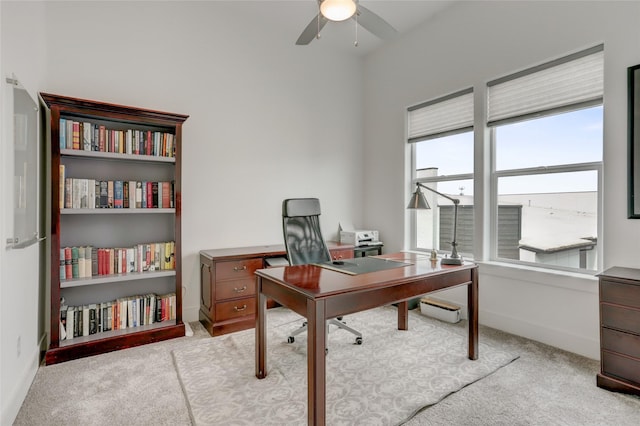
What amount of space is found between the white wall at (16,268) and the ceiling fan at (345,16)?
5.91 ft

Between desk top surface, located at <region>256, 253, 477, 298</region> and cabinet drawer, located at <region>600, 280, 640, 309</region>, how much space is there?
0.78 meters

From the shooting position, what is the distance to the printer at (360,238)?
13.7 ft

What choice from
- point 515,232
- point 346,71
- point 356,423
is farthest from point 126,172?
point 515,232

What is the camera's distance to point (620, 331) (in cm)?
203

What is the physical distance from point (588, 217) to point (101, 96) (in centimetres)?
446

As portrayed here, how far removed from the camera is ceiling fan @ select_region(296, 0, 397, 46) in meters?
1.97

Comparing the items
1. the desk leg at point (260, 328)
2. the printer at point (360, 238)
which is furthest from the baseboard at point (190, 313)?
the printer at point (360, 238)

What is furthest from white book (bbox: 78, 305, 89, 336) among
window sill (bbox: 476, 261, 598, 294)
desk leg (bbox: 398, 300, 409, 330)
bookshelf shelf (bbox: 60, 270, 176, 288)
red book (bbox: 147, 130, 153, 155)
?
window sill (bbox: 476, 261, 598, 294)

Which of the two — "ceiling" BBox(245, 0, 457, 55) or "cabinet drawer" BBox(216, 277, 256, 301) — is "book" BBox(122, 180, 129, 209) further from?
"ceiling" BBox(245, 0, 457, 55)

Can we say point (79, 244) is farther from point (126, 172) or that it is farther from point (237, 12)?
point (237, 12)

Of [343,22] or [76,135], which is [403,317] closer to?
[343,22]

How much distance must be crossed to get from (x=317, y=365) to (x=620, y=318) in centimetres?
197

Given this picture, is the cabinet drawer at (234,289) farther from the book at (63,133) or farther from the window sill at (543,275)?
the window sill at (543,275)

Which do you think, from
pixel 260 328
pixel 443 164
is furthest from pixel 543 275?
pixel 260 328
